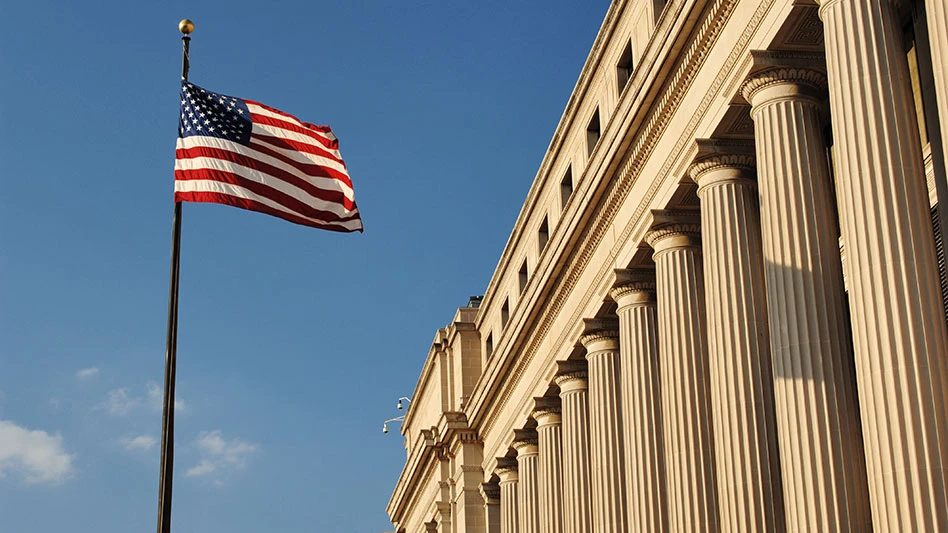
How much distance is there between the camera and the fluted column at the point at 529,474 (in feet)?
195

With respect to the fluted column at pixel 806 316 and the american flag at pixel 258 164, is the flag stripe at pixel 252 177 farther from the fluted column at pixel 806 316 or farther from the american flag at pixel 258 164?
the fluted column at pixel 806 316

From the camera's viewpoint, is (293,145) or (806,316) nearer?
(806,316)

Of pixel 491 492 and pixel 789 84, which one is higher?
pixel 491 492

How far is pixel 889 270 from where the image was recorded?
25594 mm

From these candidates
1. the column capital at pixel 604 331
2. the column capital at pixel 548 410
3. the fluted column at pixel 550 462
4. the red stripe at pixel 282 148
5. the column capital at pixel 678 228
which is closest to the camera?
the red stripe at pixel 282 148

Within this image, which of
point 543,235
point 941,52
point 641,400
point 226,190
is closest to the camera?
point 941,52

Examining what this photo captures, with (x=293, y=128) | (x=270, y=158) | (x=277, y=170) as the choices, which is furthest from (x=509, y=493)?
(x=270, y=158)

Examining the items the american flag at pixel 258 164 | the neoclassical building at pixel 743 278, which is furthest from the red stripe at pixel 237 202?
the neoclassical building at pixel 743 278

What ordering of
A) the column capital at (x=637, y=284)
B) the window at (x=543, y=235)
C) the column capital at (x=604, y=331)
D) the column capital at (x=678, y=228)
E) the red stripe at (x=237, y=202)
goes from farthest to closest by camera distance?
1. the window at (x=543, y=235)
2. the column capital at (x=604, y=331)
3. the column capital at (x=637, y=284)
4. the column capital at (x=678, y=228)
5. the red stripe at (x=237, y=202)

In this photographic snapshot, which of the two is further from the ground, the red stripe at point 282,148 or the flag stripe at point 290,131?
the flag stripe at point 290,131

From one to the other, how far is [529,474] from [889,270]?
116 ft

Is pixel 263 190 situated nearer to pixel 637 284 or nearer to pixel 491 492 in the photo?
pixel 637 284

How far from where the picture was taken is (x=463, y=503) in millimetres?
69938

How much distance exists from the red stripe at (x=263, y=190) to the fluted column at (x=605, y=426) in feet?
58.9
